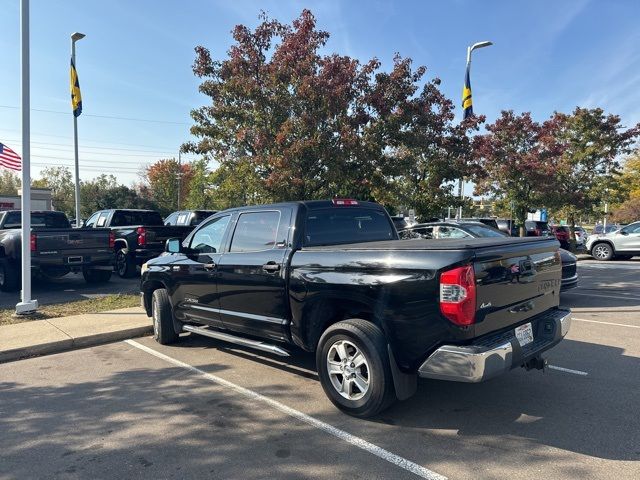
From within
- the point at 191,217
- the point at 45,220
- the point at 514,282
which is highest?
the point at 191,217

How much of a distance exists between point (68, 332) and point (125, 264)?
648 centimetres

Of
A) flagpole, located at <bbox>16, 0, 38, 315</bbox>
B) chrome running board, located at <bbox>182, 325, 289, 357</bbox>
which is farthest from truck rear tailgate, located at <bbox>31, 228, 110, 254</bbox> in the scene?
chrome running board, located at <bbox>182, 325, 289, 357</bbox>

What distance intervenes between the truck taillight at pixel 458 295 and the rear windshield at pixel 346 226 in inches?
68.5

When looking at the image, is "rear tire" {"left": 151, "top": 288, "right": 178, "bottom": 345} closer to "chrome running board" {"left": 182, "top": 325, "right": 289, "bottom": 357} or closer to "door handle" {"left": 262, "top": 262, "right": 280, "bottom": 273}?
"chrome running board" {"left": 182, "top": 325, "right": 289, "bottom": 357}

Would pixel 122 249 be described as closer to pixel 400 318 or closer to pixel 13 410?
pixel 13 410

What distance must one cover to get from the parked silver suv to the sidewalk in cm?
1787

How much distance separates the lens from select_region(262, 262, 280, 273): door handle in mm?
4764

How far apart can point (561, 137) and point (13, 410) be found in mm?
23168

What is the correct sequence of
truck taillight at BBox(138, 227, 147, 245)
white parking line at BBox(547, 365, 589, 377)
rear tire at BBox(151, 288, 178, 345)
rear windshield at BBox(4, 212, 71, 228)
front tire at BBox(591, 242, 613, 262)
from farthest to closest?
front tire at BBox(591, 242, 613, 262) < rear windshield at BBox(4, 212, 71, 228) < truck taillight at BBox(138, 227, 147, 245) < rear tire at BBox(151, 288, 178, 345) < white parking line at BBox(547, 365, 589, 377)

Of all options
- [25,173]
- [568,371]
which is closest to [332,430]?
[568,371]

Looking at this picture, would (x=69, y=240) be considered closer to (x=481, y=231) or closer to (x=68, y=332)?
(x=68, y=332)

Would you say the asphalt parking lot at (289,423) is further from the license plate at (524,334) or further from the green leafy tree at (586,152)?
the green leafy tree at (586,152)

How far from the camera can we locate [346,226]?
17.5 feet

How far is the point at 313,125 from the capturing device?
10.4 metres
